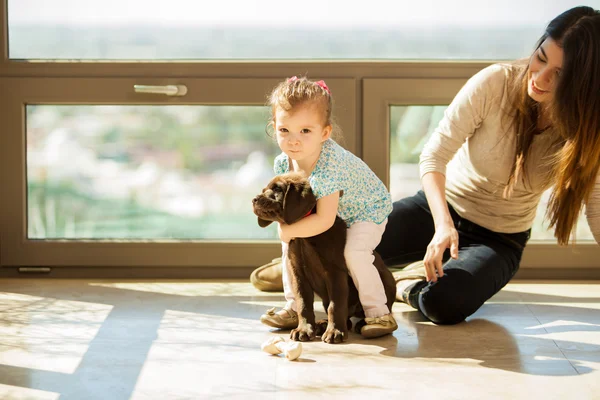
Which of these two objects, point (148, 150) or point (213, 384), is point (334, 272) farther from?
point (148, 150)

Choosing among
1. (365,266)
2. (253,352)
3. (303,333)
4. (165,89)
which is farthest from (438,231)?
(165,89)

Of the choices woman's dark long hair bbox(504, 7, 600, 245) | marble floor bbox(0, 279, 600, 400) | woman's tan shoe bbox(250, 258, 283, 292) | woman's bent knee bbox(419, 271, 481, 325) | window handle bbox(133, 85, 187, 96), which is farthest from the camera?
window handle bbox(133, 85, 187, 96)

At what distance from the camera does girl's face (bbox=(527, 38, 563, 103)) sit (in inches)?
74.6

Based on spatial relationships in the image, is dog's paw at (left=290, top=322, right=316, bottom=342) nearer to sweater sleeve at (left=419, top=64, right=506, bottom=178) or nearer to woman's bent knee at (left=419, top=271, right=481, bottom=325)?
woman's bent knee at (left=419, top=271, right=481, bottom=325)

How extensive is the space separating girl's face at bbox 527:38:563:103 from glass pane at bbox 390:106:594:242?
779 mm

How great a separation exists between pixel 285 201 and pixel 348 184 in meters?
0.20

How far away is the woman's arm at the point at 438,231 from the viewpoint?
6.32 ft

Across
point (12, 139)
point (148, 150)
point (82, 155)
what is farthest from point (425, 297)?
point (12, 139)

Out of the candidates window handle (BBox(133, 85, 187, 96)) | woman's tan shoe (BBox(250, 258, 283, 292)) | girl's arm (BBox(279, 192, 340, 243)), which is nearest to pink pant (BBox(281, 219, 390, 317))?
girl's arm (BBox(279, 192, 340, 243))

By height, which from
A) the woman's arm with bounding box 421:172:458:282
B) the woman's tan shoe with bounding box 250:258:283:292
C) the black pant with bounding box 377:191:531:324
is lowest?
the woman's tan shoe with bounding box 250:258:283:292

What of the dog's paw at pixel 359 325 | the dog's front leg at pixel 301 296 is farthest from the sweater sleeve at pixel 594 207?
the dog's front leg at pixel 301 296

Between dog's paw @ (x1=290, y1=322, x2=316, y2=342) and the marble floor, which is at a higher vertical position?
dog's paw @ (x1=290, y1=322, x2=316, y2=342)

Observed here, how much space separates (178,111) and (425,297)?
1125 mm

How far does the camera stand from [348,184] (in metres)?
2.01
